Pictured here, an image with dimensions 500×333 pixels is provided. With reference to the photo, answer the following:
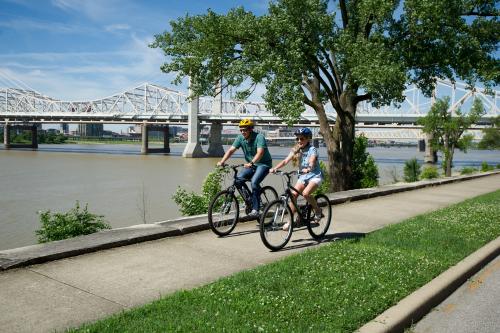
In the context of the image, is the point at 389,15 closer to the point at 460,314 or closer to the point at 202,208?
the point at 202,208

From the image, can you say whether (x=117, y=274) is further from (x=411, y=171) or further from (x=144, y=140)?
(x=144, y=140)

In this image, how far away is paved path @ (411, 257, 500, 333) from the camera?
14.4 ft

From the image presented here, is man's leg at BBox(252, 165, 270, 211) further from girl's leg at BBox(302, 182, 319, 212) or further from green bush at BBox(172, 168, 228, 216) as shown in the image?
green bush at BBox(172, 168, 228, 216)

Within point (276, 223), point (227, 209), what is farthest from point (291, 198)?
point (227, 209)

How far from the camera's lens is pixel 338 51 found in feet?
43.5

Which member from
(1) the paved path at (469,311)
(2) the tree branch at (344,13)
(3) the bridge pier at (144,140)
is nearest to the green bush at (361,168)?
(2) the tree branch at (344,13)

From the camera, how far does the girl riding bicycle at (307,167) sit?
7.06 metres

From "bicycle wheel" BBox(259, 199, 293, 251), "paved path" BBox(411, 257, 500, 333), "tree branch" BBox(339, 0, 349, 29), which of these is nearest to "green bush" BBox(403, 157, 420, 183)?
"tree branch" BBox(339, 0, 349, 29)

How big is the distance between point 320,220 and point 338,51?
7174mm

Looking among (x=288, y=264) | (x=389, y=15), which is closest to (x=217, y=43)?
(x=389, y=15)

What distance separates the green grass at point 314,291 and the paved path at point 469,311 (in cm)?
34

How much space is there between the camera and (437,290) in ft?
16.7

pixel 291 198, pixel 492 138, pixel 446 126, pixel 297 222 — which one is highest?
pixel 446 126

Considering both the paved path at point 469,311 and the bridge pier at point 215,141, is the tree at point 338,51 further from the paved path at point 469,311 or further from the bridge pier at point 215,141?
the bridge pier at point 215,141
